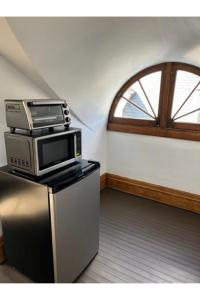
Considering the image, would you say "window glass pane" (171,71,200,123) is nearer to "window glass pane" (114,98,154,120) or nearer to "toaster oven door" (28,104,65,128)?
"window glass pane" (114,98,154,120)

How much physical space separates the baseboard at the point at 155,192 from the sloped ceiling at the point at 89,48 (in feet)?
4.10

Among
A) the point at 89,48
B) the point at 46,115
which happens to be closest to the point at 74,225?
the point at 46,115

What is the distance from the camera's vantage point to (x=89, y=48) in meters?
1.72

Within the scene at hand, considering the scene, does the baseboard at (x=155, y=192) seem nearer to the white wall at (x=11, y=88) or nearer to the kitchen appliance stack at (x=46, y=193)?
the kitchen appliance stack at (x=46, y=193)

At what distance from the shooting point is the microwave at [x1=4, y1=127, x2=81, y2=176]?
139 centimetres

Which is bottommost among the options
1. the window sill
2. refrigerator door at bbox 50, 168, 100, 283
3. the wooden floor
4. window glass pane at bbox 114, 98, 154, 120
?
the wooden floor

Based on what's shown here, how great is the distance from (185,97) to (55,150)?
6.35 feet

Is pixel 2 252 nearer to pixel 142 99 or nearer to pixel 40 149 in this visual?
pixel 40 149

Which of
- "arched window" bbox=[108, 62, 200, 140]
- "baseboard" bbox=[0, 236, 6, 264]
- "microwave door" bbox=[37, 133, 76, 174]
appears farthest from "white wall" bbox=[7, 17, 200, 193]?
"baseboard" bbox=[0, 236, 6, 264]

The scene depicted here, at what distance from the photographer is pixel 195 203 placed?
277 cm

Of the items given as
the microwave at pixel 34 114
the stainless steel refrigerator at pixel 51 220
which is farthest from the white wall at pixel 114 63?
the stainless steel refrigerator at pixel 51 220

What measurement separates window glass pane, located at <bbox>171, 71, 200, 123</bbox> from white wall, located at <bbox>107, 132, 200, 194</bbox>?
0.32 m

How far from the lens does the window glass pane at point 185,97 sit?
2641 millimetres

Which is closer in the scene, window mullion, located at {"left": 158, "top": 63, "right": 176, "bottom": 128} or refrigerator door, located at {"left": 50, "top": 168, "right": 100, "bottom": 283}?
refrigerator door, located at {"left": 50, "top": 168, "right": 100, "bottom": 283}
